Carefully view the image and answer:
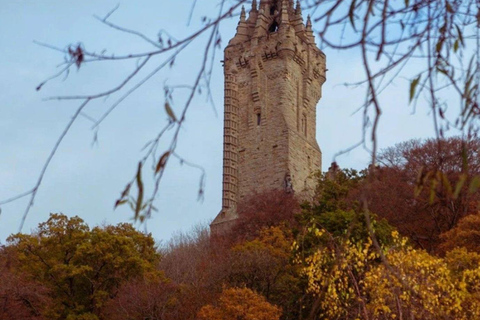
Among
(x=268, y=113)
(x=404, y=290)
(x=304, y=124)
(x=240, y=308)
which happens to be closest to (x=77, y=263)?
(x=240, y=308)

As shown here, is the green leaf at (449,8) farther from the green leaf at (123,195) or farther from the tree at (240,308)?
the tree at (240,308)

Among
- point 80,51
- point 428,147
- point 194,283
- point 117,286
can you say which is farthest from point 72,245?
point 80,51

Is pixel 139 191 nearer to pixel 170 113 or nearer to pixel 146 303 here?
pixel 170 113

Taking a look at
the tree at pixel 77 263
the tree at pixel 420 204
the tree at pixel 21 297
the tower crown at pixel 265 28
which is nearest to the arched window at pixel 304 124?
the tower crown at pixel 265 28

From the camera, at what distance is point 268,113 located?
48.7 meters

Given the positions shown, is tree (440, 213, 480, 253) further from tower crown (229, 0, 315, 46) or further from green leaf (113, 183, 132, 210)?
tower crown (229, 0, 315, 46)

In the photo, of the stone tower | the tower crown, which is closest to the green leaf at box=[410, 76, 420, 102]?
the stone tower

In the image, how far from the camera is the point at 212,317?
22.4m

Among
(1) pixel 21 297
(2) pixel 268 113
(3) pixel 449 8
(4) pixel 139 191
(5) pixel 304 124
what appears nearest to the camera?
(4) pixel 139 191

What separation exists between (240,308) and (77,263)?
27.9 ft

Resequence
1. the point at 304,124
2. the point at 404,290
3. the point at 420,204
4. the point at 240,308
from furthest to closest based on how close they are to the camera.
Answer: the point at 304,124 → the point at 420,204 → the point at 240,308 → the point at 404,290

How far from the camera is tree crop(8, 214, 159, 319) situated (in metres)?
27.4

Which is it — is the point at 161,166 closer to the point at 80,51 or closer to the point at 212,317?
the point at 80,51

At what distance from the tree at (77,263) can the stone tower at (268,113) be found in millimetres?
16234
